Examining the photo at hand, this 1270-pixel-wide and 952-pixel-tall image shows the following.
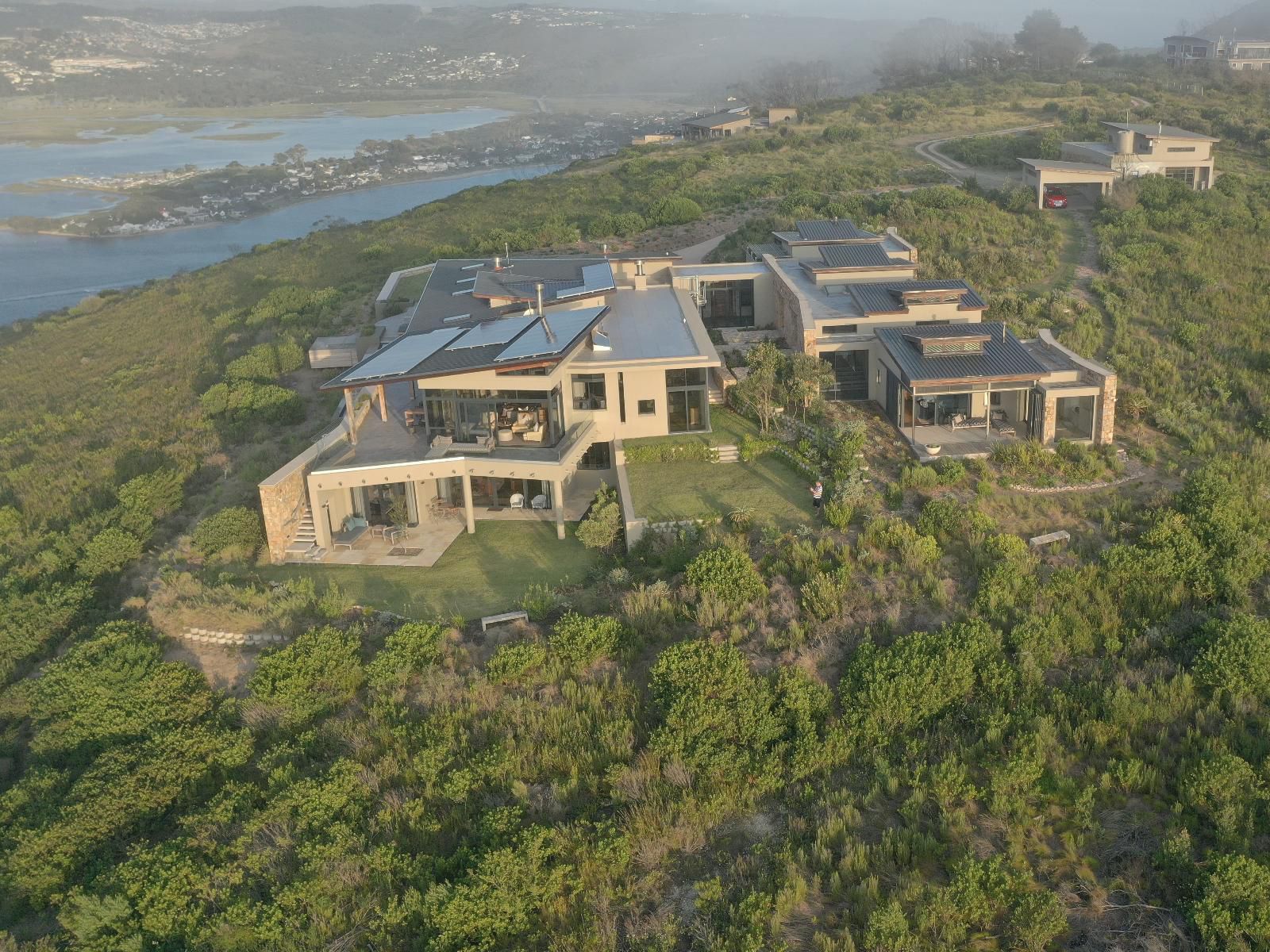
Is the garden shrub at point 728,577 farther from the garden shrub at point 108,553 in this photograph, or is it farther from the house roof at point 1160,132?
the house roof at point 1160,132

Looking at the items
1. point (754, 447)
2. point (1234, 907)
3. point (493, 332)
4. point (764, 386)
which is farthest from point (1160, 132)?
point (1234, 907)

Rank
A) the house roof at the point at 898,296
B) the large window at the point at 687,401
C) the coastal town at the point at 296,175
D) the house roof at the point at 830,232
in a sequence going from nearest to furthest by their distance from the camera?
the large window at the point at 687,401
the house roof at the point at 898,296
the house roof at the point at 830,232
the coastal town at the point at 296,175

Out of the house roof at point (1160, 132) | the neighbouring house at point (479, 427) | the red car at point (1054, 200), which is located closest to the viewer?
the neighbouring house at point (479, 427)

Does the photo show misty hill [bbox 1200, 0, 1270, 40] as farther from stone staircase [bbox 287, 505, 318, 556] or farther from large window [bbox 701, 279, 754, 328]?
stone staircase [bbox 287, 505, 318, 556]

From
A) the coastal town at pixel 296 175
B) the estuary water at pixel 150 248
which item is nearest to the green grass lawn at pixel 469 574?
the estuary water at pixel 150 248

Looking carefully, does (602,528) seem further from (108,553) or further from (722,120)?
(722,120)

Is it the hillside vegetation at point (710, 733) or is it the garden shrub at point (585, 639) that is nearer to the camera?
the hillside vegetation at point (710, 733)
